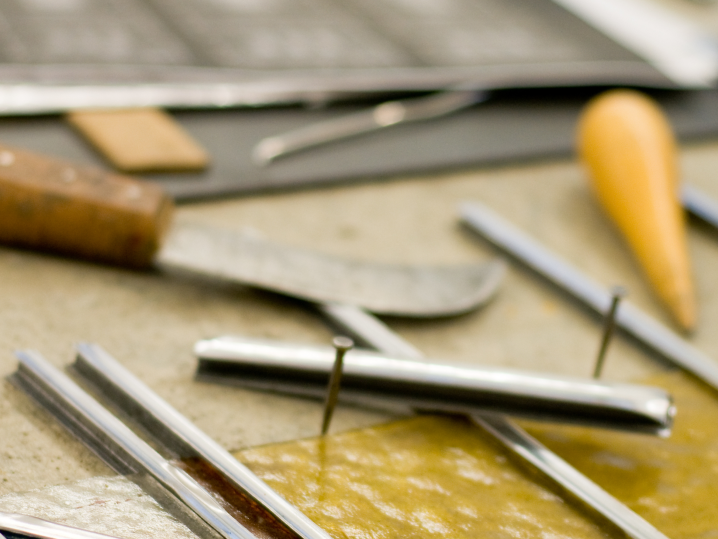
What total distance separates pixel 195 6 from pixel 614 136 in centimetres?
58

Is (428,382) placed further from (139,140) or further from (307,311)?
(139,140)

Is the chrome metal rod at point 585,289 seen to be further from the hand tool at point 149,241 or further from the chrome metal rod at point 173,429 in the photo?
the chrome metal rod at point 173,429

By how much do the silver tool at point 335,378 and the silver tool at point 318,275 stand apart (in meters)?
0.12

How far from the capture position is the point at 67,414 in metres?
0.47

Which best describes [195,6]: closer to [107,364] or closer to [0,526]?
[107,364]

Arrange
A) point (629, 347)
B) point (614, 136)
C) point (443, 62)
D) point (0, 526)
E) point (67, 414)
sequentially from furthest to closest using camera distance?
point (443, 62) < point (614, 136) < point (629, 347) < point (67, 414) < point (0, 526)

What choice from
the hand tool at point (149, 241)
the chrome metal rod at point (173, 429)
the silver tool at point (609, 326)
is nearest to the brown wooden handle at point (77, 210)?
the hand tool at point (149, 241)

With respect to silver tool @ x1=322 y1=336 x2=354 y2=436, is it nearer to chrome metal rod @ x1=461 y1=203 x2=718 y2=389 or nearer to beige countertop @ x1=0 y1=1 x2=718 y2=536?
beige countertop @ x1=0 y1=1 x2=718 y2=536

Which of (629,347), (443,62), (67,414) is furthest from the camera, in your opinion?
(443,62)

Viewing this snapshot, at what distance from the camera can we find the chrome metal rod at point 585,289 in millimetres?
614

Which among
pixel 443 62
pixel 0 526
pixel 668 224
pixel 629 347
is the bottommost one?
pixel 0 526

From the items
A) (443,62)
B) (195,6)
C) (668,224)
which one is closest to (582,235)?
(668,224)

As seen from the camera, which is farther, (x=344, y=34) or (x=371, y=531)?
(x=344, y=34)

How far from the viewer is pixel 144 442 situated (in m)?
0.45
